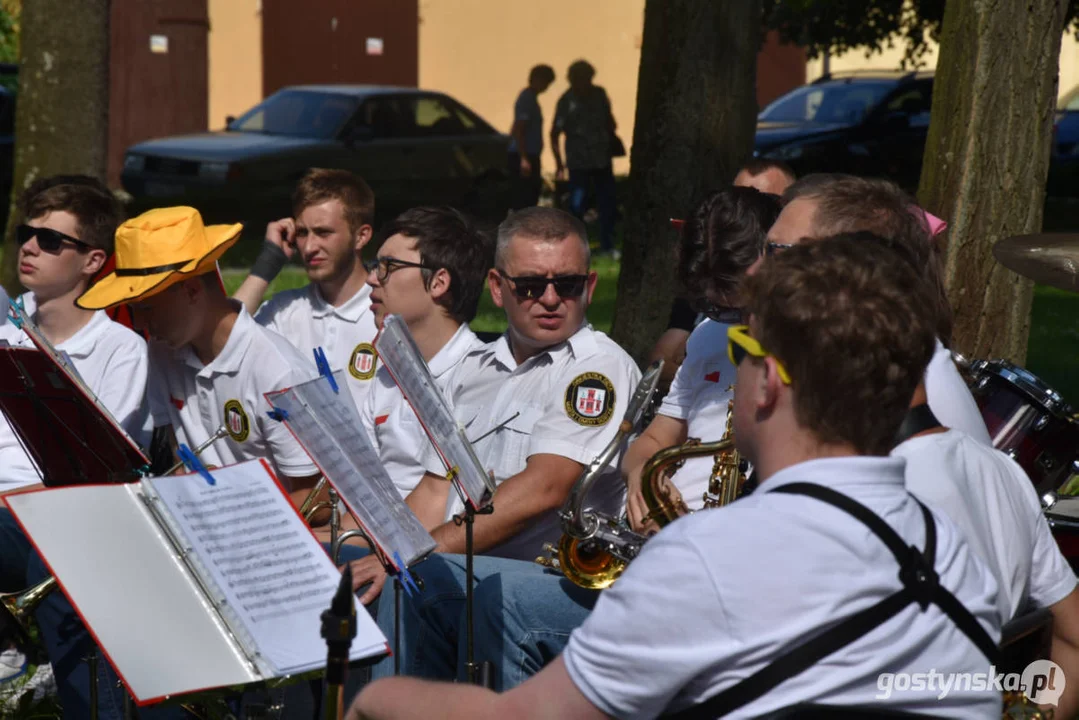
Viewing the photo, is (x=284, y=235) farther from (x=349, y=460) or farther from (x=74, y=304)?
(x=349, y=460)

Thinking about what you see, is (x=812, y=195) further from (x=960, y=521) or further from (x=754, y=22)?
(x=754, y=22)

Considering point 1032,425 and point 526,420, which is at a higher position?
point 1032,425

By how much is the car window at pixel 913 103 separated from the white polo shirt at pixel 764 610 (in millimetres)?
14655

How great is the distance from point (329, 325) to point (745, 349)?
357cm

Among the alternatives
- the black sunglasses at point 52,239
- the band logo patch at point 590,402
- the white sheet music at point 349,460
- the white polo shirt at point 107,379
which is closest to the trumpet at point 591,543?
the band logo patch at point 590,402

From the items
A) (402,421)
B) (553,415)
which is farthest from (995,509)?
(402,421)

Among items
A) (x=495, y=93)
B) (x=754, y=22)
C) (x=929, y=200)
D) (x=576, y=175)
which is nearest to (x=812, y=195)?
(x=929, y=200)

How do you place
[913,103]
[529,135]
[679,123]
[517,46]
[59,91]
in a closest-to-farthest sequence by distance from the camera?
[679,123]
[59,91]
[529,135]
[913,103]
[517,46]

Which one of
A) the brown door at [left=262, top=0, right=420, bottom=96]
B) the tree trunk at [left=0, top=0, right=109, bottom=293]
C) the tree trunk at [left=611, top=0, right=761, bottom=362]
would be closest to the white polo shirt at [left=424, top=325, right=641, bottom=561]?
the tree trunk at [left=611, top=0, right=761, bottom=362]

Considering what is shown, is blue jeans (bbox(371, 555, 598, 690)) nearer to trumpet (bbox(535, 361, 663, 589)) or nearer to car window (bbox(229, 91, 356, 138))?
trumpet (bbox(535, 361, 663, 589))

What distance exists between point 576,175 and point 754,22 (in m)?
7.46

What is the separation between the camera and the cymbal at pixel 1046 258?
3219 mm

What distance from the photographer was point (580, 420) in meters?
3.70

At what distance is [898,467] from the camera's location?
1.94 m
